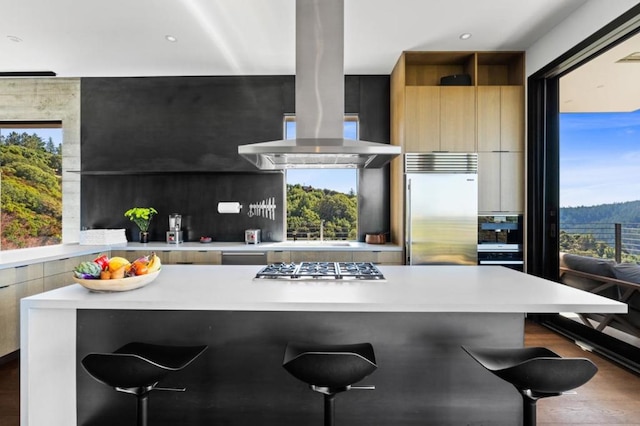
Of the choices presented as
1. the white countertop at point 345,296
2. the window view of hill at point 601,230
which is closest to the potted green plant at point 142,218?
the white countertop at point 345,296

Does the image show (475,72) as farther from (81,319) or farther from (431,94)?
(81,319)

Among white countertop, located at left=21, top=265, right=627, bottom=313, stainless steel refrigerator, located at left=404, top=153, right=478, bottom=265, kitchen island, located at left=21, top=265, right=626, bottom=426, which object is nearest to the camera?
white countertop, located at left=21, top=265, right=627, bottom=313

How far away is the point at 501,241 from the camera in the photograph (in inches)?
149

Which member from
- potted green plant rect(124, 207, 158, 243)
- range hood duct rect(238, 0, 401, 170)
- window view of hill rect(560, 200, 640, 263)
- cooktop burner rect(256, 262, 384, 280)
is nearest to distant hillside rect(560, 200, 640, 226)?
window view of hill rect(560, 200, 640, 263)

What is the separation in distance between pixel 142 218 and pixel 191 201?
599 mm

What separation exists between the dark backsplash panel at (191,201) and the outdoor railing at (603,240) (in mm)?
3111

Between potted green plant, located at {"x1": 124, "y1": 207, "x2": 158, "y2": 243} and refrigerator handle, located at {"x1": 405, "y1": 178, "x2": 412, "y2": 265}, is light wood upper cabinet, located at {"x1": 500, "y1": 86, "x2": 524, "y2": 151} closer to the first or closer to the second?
refrigerator handle, located at {"x1": 405, "y1": 178, "x2": 412, "y2": 265}

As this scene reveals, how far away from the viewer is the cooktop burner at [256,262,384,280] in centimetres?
205

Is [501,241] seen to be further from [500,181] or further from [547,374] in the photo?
[547,374]

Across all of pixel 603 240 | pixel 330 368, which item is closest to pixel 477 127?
pixel 603 240

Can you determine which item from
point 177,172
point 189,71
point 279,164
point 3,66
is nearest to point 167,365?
point 279,164

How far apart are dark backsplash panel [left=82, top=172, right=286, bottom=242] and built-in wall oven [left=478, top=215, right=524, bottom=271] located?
7.70 ft

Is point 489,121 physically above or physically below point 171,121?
below

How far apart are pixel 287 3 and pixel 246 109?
1.73 meters
